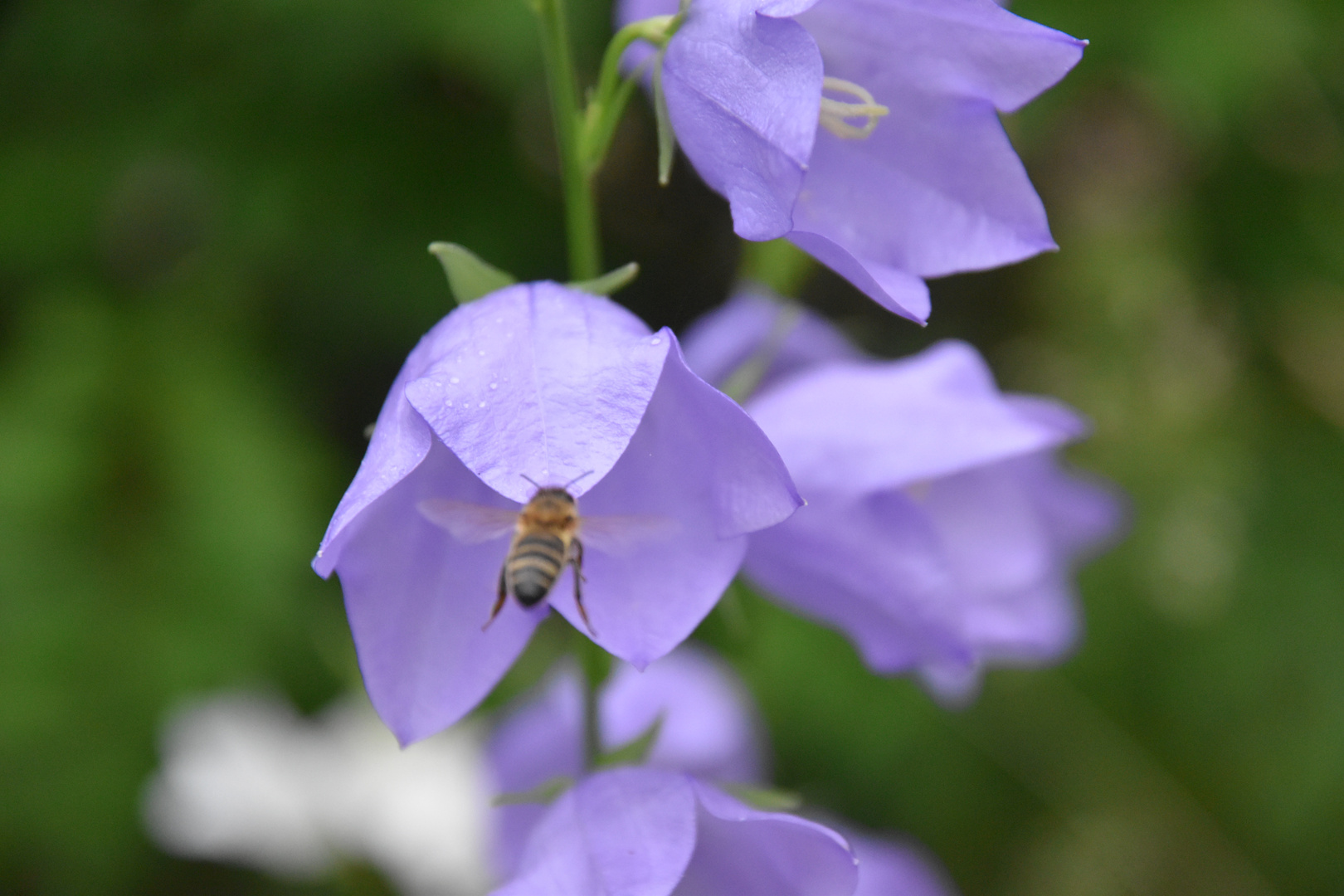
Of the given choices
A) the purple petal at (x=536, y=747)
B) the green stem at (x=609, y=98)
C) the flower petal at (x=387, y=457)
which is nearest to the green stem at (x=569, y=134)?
the green stem at (x=609, y=98)

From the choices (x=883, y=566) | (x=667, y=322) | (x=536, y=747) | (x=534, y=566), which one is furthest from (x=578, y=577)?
(x=667, y=322)

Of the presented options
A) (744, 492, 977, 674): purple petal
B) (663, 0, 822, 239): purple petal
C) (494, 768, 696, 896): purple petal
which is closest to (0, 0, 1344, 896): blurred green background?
(744, 492, 977, 674): purple petal

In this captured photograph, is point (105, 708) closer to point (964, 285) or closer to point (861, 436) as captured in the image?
point (861, 436)

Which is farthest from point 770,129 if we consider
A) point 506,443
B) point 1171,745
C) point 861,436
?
point 1171,745

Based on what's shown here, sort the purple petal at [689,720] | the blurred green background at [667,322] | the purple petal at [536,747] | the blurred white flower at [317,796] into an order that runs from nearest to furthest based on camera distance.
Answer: the purple petal at [536,747] → the purple petal at [689,720] → the blurred white flower at [317,796] → the blurred green background at [667,322]

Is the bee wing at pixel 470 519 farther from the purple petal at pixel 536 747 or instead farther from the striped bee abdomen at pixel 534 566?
the purple petal at pixel 536 747

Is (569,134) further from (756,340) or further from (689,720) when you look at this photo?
(689,720)
